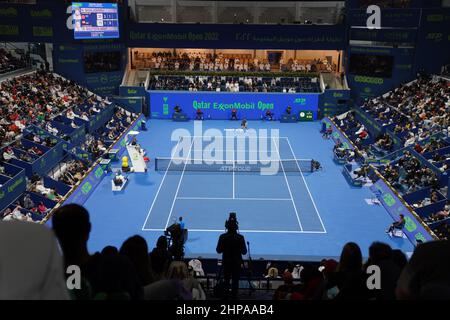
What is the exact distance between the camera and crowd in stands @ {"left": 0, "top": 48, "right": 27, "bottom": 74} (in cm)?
3272

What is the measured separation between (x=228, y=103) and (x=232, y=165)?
13.9 m

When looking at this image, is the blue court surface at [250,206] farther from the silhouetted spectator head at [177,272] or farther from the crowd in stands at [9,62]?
the crowd in stands at [9,62]

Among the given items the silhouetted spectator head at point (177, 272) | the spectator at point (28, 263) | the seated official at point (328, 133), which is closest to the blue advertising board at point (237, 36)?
the seated official at point (328, 133)

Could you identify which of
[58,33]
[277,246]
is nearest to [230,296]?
[277,246]

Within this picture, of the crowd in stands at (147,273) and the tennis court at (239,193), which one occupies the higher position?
the crowd in stands at (147,273)

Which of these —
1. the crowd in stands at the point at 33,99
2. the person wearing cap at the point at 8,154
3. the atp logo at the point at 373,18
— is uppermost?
the atp logo at the point at 373,18

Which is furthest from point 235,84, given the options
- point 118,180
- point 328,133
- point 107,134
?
point 118,180

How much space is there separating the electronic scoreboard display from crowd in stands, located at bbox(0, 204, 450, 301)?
112ft

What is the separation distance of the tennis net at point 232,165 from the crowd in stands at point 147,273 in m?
20.4

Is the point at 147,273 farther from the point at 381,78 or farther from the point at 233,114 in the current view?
the point at 381,78

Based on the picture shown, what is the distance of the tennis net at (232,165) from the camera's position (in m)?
25.9

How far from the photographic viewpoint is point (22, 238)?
6.80ft

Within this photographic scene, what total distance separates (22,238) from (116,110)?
115 feet
